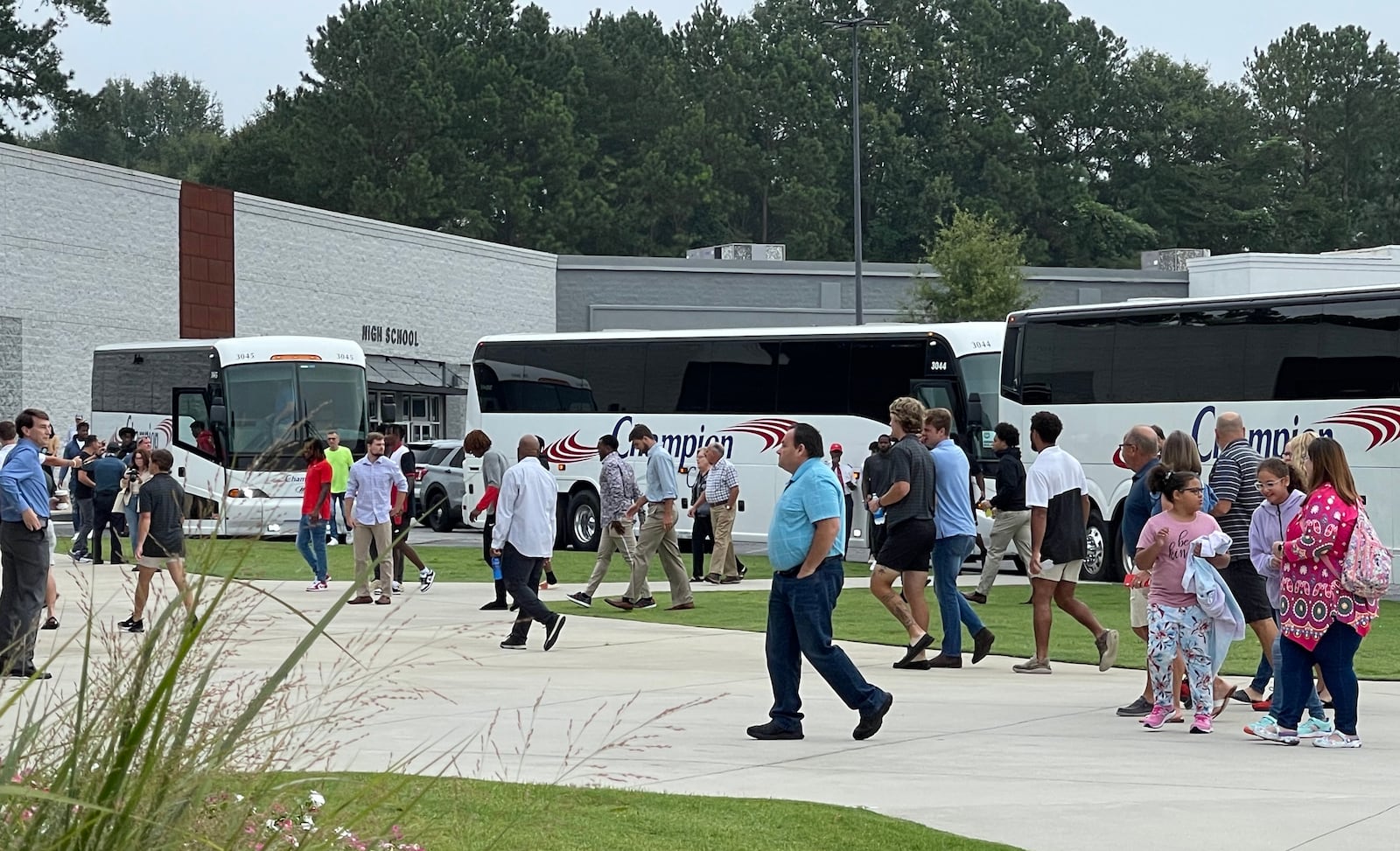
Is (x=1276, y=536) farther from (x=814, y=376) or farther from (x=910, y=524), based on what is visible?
(x=814, y=376)

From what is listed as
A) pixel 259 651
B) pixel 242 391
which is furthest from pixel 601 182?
pixel 259 651

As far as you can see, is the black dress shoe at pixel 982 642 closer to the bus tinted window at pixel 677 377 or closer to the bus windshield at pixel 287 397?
the bus tinted window at pixel 677 377

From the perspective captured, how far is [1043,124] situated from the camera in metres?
95.2

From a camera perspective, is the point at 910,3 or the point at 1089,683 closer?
the point at 1089,683

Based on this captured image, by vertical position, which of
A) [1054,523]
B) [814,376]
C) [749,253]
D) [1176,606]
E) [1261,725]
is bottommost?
[1261,725]

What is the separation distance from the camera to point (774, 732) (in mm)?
9984

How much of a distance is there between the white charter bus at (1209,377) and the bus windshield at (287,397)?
490 inches

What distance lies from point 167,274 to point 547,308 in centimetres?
1348

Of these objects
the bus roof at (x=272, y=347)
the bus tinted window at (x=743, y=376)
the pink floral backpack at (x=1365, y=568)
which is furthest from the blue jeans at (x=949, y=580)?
the bus roof at (x=272, y=347)

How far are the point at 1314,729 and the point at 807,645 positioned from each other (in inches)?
106

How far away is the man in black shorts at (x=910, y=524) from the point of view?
13.2 m

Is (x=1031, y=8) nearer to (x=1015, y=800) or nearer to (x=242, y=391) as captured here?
(x=242, y=391)

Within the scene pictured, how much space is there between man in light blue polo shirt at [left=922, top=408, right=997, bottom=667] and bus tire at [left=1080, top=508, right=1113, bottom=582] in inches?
379

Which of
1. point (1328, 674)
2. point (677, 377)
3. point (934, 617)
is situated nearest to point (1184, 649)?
point (1328, 674)
